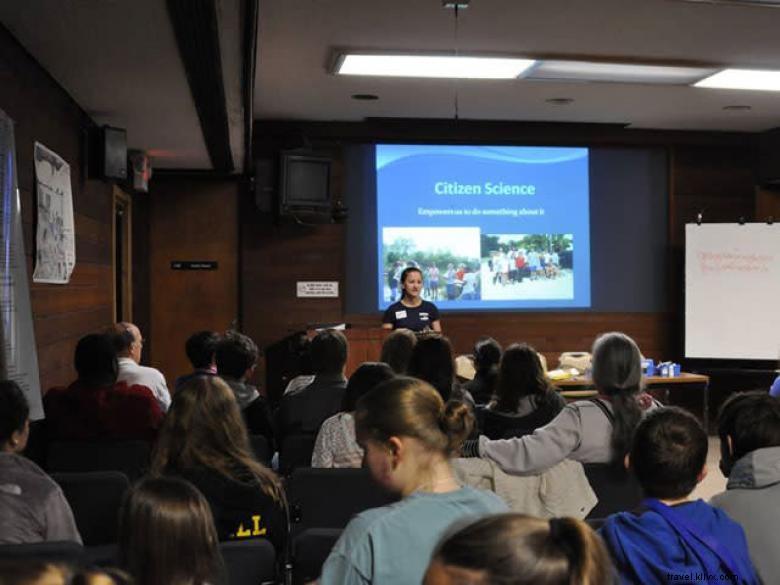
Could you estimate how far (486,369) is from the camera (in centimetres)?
494

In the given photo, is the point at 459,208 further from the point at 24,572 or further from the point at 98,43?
the point at 24,572

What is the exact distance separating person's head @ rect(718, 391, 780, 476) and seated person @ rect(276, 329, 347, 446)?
1.94 metres

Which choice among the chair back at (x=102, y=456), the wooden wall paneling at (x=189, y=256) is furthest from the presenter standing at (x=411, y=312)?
the chair back at (x=102, y=456)

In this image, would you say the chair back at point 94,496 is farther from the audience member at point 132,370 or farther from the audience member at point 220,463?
the audience member at point 132,370

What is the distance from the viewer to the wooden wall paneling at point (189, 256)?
8.74 m

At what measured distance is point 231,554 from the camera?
2059 millimetres

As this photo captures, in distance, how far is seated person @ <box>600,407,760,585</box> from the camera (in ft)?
5.92

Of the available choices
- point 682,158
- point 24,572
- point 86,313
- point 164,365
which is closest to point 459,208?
point 682,158

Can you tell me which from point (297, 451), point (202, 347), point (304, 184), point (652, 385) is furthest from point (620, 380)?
point (304, 184)

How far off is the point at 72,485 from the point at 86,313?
362 cm

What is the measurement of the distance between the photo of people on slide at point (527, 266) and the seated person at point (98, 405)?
211 inches

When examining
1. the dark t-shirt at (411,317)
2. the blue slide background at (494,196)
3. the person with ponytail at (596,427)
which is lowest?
the person with ponytail at (596,427)

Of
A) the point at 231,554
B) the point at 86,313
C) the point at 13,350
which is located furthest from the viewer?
the point at 86,313

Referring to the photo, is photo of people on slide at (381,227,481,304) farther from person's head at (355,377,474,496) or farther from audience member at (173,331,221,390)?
person's head at (355,377,474,496)
